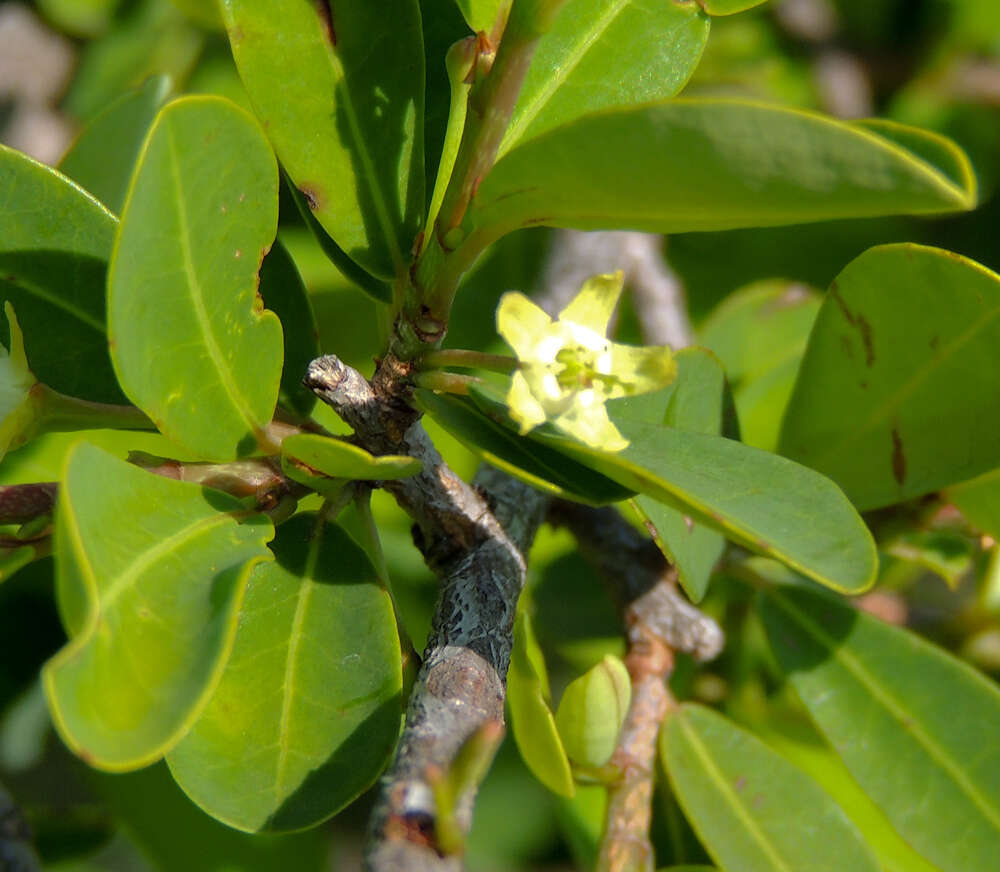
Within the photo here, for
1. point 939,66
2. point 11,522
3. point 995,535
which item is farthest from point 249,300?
point 939,66

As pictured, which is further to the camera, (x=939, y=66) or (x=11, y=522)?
(x=939, y=66)

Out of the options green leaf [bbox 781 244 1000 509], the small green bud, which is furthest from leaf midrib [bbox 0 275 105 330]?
green leaf [bbox 781 244 1000 509]

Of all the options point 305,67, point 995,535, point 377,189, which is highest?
point 305,67

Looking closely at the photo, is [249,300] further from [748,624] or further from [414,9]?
[748,624]

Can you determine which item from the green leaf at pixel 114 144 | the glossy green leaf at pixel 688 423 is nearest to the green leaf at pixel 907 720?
the glossy green leaf at pixel 688 423

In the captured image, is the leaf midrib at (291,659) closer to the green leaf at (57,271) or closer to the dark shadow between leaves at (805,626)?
the green leaf at (57,271)

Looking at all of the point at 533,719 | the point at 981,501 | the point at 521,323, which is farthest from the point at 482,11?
the point at 981,501

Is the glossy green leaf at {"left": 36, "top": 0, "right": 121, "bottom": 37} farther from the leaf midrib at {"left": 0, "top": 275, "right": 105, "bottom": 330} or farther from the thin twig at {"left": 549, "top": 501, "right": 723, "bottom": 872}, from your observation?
the thin twig at {"left": 549, "top": 501, "right": 723, "bottom": 872}
